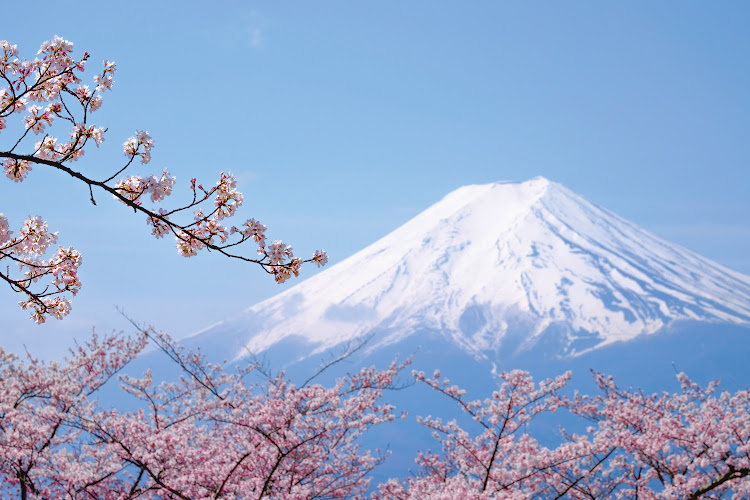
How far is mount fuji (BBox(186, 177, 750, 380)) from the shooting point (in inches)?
3140

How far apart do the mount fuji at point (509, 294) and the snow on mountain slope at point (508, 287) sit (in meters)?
0.17

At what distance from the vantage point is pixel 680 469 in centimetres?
780

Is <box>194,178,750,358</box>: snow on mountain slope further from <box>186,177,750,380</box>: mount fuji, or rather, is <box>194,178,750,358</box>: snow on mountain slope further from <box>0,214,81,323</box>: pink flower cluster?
<box>0,214,81,323</box>: pink flower cluster

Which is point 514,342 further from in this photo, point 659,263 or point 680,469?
point 680,469

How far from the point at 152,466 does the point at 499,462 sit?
4528 mm

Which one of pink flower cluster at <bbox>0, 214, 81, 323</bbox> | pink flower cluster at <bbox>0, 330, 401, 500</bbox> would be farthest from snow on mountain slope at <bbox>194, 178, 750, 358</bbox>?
pink flower cluster at <bbox>0, 214, 81, 323</bbox>

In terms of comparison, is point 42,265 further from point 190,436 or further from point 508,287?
point 508,287

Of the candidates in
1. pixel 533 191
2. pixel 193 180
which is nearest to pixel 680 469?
pixel 193 180

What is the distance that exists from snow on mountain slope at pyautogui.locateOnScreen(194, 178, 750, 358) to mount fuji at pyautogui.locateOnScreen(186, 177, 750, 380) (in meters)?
0.17

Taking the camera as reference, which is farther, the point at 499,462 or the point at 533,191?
the point at 533,191

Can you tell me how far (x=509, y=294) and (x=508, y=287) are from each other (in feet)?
4.78

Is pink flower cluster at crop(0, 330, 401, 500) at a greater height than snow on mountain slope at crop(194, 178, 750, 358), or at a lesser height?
lesser

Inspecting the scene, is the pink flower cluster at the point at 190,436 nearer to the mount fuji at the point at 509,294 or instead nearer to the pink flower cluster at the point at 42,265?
the pink flower cluster at the point at 42,265

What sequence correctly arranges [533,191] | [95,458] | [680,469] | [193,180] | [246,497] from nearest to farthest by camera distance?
[193,180]
[246,497]
[95,458]
[680,469]
[533,191]
